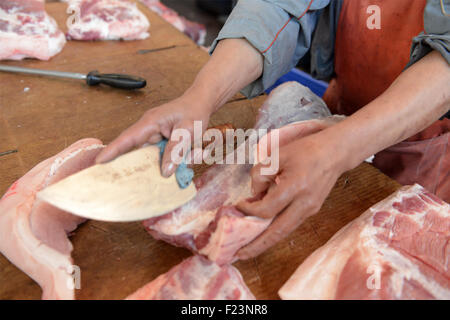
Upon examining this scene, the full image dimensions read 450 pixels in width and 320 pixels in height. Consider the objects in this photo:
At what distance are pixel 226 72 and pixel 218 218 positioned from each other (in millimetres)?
650

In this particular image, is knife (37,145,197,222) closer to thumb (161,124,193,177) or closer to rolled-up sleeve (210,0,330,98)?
Result: thumb (161,124,193,177)

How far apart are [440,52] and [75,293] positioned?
56.4 inches

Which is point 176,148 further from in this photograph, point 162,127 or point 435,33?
point 435,33

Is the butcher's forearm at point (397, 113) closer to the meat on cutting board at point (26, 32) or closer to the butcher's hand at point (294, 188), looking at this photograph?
the butcher's hand at point (294, 188)

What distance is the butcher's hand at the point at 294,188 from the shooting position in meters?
1.06

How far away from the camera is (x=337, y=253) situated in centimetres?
120

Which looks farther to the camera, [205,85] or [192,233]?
[205,85]

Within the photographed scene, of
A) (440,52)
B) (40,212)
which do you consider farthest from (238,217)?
(440,52)

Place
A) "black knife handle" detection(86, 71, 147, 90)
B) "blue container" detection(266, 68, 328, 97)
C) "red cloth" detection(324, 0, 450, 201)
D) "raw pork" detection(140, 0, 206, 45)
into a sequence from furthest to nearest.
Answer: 1. "raw pork" detection(140, 0, 206, 45)
2. "blue container" detection(266, 68, 328, 97)
3. "black knife handle" detection(86, 71, 147, 90)
4. "red cloth" detection(324, 0, 450, 201)

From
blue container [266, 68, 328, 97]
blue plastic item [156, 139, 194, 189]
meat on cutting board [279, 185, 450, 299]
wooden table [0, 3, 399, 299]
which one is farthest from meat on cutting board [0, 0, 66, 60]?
meat on cutting board [279, 185, 450, 299]

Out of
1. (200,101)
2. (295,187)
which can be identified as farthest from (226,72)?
(295,187)

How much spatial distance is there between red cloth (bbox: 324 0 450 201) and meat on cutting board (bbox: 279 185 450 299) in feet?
1.71

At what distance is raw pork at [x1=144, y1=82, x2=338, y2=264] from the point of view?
3.61 feet
